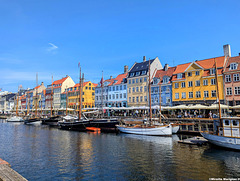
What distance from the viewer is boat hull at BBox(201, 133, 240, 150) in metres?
22.2

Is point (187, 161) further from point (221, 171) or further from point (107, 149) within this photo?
point (107, 149)

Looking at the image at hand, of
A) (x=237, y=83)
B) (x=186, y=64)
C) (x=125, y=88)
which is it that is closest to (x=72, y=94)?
(x=125, y=88)

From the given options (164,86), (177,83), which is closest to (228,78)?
(177,83)

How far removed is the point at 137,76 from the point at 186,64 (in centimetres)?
1568

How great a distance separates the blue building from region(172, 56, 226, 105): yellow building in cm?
168

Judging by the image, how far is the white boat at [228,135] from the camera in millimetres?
22391

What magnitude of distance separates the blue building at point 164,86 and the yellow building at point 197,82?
1.68 metres

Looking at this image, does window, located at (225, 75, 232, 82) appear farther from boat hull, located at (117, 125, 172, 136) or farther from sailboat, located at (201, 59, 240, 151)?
sailboat, located at (201, 59, 240, 151)

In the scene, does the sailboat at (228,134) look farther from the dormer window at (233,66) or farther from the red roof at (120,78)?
the red roof at (120,78)

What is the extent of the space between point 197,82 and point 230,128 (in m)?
26.0

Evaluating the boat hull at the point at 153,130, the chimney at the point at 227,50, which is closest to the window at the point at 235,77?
the chimney at the point at 227,50

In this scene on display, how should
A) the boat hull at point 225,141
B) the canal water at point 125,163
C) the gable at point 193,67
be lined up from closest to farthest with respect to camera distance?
the canal water at point 125,163 < the boat hull at point 225,141 < the gable at point 193,67

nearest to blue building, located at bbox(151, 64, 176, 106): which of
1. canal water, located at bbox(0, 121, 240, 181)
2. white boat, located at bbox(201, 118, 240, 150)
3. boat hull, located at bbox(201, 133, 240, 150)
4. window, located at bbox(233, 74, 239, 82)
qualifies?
window, located at bbox(233, 74, 239, 82)

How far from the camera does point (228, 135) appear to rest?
23141 millimetres
